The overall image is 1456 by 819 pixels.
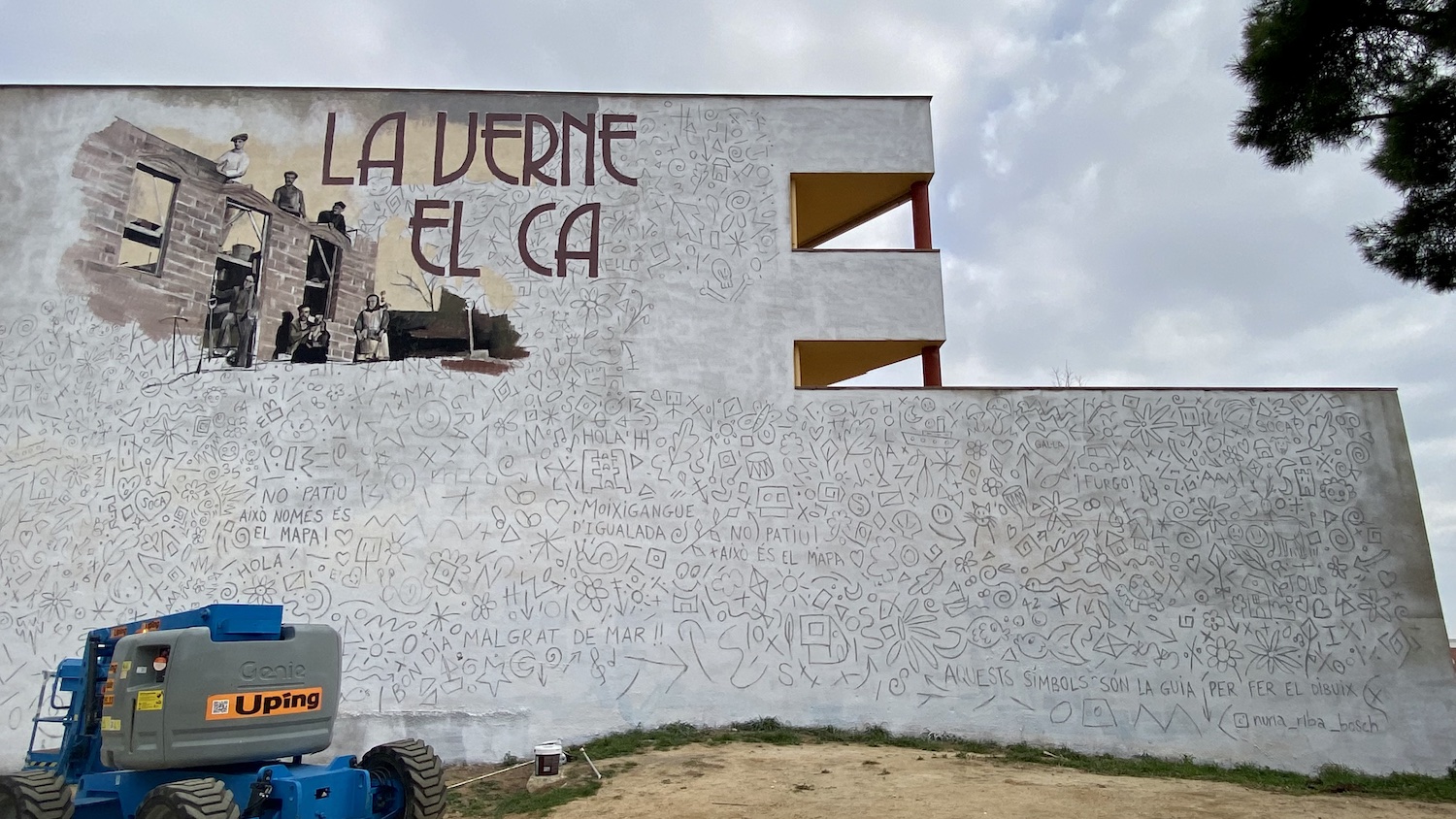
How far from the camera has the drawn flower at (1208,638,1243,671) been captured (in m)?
12.0

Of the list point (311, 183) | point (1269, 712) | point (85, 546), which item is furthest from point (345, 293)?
point (1269, 712)

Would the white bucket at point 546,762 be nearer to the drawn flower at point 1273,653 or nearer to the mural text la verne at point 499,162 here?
the mural text la verne at point 499,162

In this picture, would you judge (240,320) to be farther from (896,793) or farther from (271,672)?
(896,793)

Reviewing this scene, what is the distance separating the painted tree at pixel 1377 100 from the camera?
8.29m

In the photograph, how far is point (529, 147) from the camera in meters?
14.2

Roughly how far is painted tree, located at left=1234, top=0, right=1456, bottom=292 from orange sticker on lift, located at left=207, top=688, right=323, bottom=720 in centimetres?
969

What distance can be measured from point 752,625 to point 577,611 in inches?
89.8

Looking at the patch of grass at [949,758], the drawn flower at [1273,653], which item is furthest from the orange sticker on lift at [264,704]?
the drawn flower at [1273,653]

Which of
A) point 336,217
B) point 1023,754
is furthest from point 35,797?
point 1023,754

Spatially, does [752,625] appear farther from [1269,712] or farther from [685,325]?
[1269,712]

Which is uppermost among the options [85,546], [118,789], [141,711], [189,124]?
[189,124]

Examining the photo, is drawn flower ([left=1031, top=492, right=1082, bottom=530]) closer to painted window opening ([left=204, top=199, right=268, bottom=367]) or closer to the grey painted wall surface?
the grey painted wall surface

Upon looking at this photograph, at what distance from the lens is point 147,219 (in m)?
13.5

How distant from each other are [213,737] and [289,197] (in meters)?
9.55
